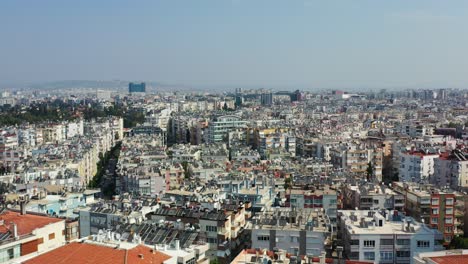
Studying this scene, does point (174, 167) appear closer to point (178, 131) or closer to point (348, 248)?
point (348, 248)

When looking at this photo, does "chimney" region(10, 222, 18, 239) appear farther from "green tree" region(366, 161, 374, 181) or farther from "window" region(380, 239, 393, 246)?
"green tree" region(366, 161, 374, 181)

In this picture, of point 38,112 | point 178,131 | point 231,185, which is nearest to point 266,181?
point 231,185

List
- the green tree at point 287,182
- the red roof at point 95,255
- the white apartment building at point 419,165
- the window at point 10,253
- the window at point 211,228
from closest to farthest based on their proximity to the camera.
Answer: the red roof at point 95,255, the window at point 10,253, the window at point 211,228, the green tree at point 287,182, the white apartment building at point 419,165

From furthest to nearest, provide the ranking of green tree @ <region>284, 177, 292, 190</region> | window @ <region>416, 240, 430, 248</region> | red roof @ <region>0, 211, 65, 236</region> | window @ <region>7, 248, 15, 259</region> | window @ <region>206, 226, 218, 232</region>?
green tree @ <region>284, 177, 292, 190</region>, window @ <region>206, 226, 218, 232</region>, window @ <region>416, 240, 430, 248</region>, red roof @ <region>0, 211, 65, 236</region>, window @ <region>7, 248, 15, 259</region>

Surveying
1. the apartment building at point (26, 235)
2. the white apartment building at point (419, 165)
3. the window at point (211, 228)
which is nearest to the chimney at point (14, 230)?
the apartment building at point (26, 235)

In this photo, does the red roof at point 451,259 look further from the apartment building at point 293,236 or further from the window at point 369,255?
the apartment building at point 293,236

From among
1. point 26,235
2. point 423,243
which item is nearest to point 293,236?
point 423,243

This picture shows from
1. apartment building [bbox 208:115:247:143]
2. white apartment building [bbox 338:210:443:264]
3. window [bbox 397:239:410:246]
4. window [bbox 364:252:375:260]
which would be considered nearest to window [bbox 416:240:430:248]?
white apartment building [bbox 338:210:443:264]

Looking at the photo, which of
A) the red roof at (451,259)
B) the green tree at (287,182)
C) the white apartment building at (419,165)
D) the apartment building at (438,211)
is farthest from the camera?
the white apartment building at (419,165)
